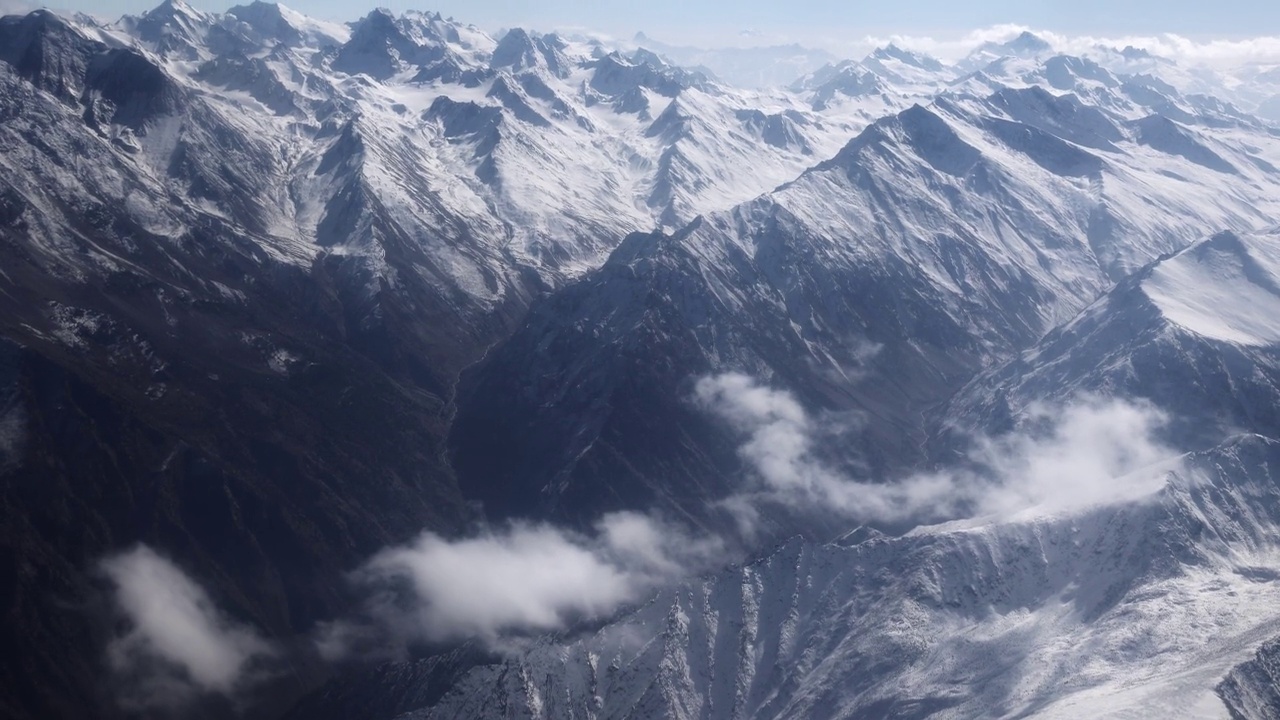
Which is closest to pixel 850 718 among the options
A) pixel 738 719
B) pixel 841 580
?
pixel 738 719

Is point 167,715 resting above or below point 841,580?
above

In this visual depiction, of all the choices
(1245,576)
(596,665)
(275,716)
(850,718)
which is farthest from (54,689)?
(1245,576)

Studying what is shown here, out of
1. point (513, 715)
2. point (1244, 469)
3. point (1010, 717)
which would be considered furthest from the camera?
point (1244, 469)

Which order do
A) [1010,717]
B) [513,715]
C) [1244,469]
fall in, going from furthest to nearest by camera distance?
[1244,469] < [513,715] < [1010,717]

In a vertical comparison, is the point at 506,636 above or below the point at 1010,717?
above

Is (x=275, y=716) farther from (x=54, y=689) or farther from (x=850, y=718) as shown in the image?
(x=850, y=718)

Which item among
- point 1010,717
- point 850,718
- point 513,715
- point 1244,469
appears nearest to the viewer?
point 1010,717

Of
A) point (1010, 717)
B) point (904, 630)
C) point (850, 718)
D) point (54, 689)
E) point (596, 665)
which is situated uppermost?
point (54, 689)

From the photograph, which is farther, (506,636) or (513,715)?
(506,636)

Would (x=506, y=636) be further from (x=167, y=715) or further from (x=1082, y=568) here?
(x=1082, y=568)
